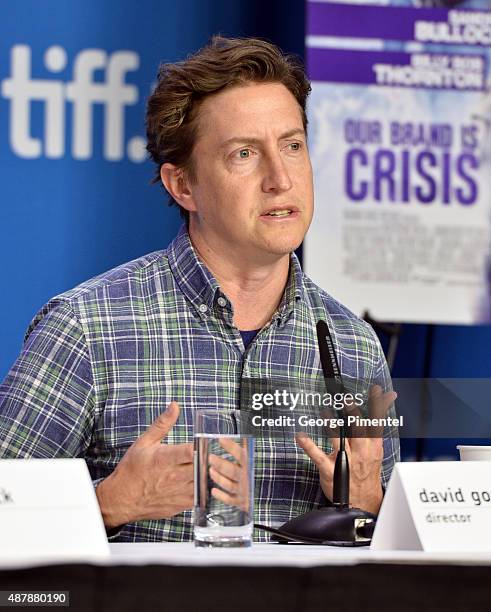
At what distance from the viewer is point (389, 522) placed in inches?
43.1

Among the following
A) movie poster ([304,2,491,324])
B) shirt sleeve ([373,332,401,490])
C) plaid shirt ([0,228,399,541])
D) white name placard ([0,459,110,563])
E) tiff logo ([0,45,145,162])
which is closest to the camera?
white name placard ([0,459,110,563])

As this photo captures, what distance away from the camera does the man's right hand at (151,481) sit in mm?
1318

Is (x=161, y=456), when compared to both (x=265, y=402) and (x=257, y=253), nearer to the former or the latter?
(x=265, y=402)

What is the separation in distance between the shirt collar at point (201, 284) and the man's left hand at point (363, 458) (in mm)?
535

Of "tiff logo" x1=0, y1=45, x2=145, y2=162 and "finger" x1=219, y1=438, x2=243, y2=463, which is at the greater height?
"tiff logo" x1=0, y1=45, x2=145, y2=162

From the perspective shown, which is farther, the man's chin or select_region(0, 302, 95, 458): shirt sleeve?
the man's chin

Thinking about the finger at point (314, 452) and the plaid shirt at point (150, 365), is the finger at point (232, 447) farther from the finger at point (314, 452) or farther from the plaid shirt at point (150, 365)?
the plaid shirt at point (150, 365)

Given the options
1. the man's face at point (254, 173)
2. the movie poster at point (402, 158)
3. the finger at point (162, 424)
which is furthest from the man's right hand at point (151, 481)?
the movie poster at point (402, 158)

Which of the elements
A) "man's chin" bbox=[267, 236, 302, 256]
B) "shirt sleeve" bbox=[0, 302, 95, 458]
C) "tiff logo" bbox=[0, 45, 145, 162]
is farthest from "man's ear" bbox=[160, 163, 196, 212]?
"tiff logo" bbox=[0, 45, 145, 162]

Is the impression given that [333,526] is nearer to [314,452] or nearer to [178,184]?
[314,452]

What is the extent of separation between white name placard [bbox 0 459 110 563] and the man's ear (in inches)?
45.9

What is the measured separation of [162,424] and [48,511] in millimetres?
367

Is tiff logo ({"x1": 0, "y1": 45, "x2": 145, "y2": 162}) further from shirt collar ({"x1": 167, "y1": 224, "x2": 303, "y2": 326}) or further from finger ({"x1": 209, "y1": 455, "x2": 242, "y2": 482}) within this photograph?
finger ({"x1": 209, "y1": 455, "x2": 242, "y2": 482})

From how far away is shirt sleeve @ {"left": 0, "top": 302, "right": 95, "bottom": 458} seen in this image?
68.4 inches
